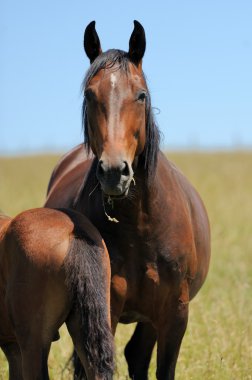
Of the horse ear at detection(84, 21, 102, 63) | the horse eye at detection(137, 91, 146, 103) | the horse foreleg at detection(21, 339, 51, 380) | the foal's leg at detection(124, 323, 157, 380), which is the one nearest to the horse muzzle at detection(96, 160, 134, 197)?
the horse eye at detection(137, 91, 146, 103)

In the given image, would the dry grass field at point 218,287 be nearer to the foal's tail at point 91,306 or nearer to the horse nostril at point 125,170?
the foal's tail at point 91,306

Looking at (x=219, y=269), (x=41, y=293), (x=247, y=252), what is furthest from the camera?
(x=247, y=252)

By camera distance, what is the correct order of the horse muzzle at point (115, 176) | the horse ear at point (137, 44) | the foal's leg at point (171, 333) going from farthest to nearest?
the foal's leg at point (171, 333), the horse ear at point (137, 44), the horse muzzle at point (115, 176)

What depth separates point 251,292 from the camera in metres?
8.75

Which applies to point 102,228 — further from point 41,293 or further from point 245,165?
point 245,165

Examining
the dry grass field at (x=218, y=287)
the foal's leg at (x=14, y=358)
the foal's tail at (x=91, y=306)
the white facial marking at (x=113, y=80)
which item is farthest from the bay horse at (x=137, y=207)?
the dry grass field at (x=218, y=287)

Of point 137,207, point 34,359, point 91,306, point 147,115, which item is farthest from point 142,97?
point 34,359

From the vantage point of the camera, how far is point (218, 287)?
364 inches

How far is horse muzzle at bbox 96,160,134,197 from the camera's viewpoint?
3.83 m

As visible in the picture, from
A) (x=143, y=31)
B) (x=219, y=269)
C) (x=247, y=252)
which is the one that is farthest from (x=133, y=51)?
(x=247, y=252)

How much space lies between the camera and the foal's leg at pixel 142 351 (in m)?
5.68

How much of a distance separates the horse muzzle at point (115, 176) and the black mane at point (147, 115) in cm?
59

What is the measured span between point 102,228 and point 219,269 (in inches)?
238

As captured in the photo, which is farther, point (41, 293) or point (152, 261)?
point (152, 261)
